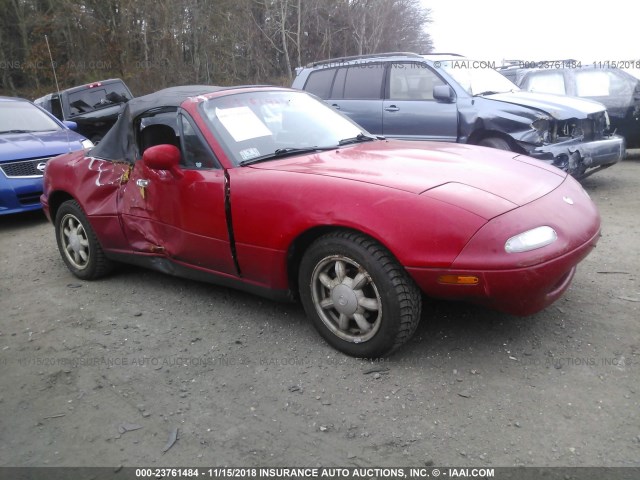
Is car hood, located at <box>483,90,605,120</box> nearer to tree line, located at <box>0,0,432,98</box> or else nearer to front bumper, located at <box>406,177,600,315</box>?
front bumper, located at <box>406,177,600,315</box>

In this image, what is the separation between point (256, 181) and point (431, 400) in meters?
1.55

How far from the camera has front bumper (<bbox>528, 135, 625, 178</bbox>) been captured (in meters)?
6.07

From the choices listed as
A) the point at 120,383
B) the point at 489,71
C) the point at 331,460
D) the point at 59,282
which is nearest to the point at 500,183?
the point at 331,460

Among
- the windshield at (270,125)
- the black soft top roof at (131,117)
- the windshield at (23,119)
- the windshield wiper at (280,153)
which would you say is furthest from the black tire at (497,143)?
the windshield at (23,119)

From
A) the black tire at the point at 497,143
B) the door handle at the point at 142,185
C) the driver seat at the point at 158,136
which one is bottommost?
the black tire at the point at 497,143

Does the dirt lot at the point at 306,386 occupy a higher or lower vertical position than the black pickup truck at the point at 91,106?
lower

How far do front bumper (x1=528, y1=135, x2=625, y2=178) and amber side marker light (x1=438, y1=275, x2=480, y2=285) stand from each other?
4.01 meters

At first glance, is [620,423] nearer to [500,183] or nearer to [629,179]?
[500,183]

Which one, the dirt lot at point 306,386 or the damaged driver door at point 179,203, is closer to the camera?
the dirt lot at point 306,386

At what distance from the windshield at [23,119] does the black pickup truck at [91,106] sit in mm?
4717

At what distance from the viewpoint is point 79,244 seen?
4582mm

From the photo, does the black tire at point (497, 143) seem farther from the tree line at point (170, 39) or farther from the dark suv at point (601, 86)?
the tree line at point (170, 39)

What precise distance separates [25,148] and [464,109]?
5.49m

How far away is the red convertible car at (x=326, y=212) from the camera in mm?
2619
